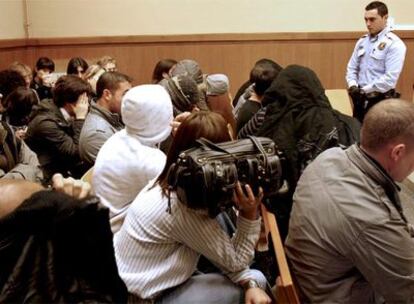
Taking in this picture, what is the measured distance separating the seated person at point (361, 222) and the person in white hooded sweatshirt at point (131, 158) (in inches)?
26.2

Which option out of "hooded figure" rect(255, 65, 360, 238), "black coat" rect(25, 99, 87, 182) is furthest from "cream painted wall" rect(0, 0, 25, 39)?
"hooded figure" rect(255, 65, 360, 238)

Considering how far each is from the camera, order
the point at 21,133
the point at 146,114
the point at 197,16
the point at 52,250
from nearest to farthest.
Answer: the point at 52,250, the point at 146,114, the point at 21,133, the point at 197,16

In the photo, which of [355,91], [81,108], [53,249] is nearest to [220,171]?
[53,249]

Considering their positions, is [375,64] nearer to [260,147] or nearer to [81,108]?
[81,108]

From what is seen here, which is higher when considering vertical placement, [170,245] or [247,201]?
[247,201]

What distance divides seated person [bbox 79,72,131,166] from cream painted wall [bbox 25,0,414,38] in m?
3.98

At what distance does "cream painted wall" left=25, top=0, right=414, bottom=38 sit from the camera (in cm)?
693

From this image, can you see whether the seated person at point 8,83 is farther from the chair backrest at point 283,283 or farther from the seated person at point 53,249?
the seated person at point 53,249

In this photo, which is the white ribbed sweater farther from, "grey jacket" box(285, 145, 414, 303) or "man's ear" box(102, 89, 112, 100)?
"man's ear" box(102, 89, 112, 100)

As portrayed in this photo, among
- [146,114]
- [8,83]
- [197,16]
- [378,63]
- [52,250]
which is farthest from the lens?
[197,16]

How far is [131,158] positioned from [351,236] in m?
0.96

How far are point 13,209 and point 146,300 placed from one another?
2.32ft

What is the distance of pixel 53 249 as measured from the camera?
113 cm

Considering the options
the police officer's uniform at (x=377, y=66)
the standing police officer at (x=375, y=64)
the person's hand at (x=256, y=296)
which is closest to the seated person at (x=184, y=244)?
the person's hand at (x=256, y=296)
